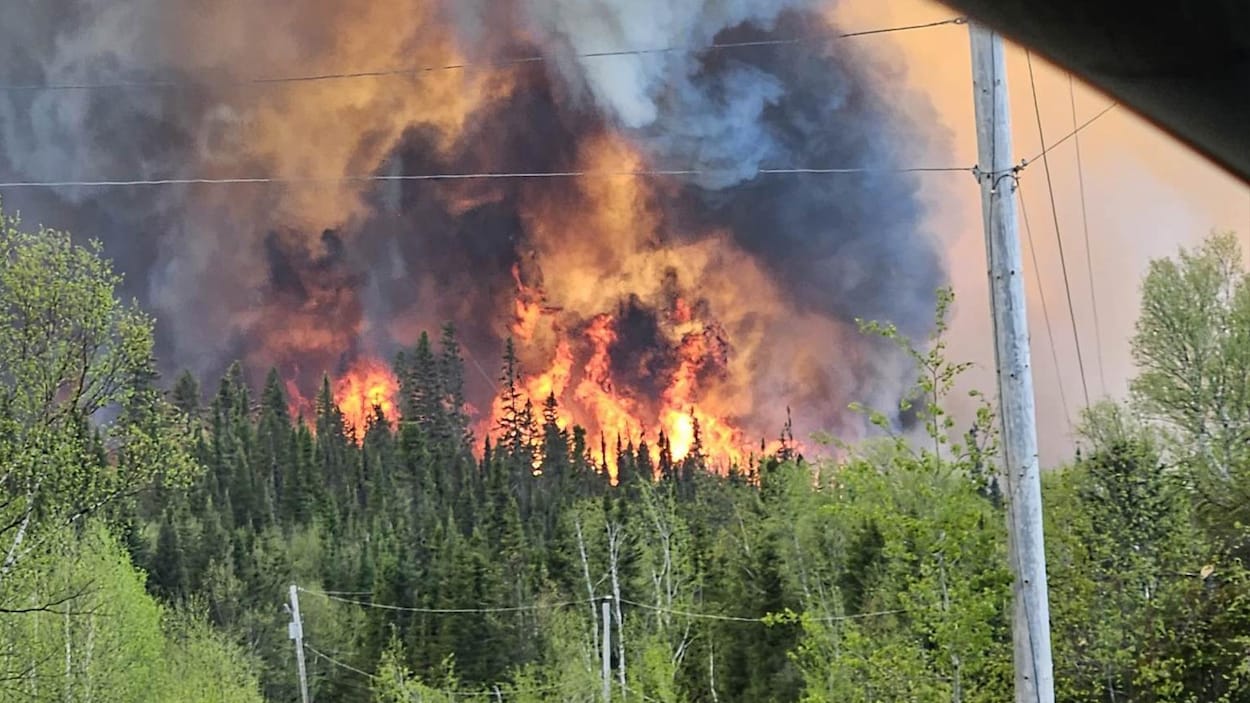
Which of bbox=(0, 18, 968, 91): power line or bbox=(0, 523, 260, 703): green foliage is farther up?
bbox=(0, 18, 968, 91): power line

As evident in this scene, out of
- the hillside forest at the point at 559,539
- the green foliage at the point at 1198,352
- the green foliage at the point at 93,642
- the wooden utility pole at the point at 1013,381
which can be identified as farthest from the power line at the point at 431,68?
the green foliage at the point at 93,642

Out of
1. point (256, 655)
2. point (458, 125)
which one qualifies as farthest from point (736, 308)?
point (256, 655)

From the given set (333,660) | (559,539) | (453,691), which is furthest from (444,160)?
(453,691)

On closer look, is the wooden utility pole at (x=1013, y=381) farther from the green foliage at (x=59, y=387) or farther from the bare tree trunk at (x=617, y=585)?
the bare tree trunk at (x=617, y=585)

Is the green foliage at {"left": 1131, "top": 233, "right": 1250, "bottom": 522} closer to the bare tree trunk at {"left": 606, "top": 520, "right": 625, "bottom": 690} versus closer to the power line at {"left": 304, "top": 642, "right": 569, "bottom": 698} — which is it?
the bare tree trunk at {"left": 606, "top": 520, "right": 625, "bottom": 690}

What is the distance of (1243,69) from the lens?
2.79 feet

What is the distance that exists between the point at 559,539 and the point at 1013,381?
25080 millimetres

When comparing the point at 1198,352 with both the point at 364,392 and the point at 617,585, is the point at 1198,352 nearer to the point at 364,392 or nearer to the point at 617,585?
the point at 617,585

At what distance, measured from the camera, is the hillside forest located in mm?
7176

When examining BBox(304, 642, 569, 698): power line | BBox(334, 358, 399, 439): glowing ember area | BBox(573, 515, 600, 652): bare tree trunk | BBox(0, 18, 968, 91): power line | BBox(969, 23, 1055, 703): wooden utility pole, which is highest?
BBox(0, 18, 968, 91): power line

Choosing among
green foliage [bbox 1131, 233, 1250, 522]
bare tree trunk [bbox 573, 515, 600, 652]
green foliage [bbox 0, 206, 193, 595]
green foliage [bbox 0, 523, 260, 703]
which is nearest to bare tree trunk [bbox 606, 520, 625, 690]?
bare tree trunk [bbox 573, 515, 600, 652]

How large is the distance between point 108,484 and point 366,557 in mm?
22044

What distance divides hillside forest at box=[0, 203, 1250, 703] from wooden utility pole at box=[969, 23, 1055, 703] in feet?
1.34

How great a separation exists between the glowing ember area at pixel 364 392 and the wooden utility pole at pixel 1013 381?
3882 centimetres
